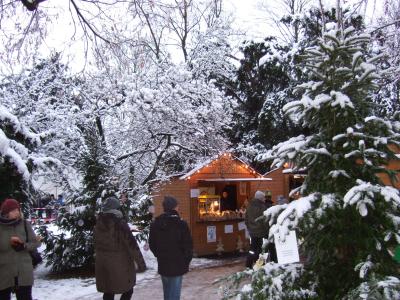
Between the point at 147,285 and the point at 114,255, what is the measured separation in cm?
378

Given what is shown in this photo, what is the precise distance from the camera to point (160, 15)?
7262mm

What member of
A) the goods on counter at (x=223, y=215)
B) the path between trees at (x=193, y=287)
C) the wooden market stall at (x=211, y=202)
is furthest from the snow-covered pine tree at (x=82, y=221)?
the goods on counter at (x=223, y=215)

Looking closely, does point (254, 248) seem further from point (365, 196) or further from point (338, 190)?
point (365, 196)

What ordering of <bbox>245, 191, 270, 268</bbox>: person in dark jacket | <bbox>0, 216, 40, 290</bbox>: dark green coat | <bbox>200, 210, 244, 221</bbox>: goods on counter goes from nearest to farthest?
<bbox>0, 216, 40, 290</bbox>: dark green coat, <bbox>245, 191, 270, 268</bbox>: person in dark jacket, <bbox>200, 210, 244, 221</bbox>: goods on counter

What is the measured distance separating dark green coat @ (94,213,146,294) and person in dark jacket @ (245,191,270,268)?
14.5 feet

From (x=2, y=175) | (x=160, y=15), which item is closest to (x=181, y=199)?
(x=2, y=175)

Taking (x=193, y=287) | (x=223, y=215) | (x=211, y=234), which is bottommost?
(x=193, y=287)

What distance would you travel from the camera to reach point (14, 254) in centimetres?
568

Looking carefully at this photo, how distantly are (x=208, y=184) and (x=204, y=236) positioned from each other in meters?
1.47

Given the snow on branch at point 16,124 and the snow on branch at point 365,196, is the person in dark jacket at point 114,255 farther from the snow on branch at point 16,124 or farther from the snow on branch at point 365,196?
the snow on branch at point 16,124

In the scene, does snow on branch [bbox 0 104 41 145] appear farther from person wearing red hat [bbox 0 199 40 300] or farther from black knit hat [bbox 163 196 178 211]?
black knit hat [bbox 163 196 178 211]

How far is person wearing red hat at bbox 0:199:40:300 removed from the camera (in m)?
5.61

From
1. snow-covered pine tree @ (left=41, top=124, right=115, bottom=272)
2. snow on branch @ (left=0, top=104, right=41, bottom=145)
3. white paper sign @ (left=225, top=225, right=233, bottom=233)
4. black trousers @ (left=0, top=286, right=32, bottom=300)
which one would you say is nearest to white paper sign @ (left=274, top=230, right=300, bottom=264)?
black trousers @ (left=0, top=286, right=32, bottom=300)

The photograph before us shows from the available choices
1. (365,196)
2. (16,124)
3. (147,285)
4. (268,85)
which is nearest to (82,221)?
(147,285)
